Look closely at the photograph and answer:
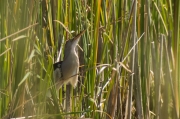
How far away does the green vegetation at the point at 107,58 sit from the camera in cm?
139

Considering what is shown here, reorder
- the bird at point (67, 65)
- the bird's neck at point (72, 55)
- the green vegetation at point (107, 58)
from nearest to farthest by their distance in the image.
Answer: the green vegetation at point (107, 58) < the bird at point (67, 65) < the bird's neck at point (72, 55)

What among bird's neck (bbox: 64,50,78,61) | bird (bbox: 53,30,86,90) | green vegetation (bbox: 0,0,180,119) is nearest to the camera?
green vegetation (bbox: 0,0,180,119)

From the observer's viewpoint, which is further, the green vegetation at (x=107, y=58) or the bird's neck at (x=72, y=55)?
the bird's neck at (x=72, y=55)

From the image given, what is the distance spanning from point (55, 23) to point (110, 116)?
50 centimetres

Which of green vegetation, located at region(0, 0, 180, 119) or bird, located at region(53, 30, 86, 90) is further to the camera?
bird, located at region(53, 30, 86, 90)

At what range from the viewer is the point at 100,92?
70.1 inches

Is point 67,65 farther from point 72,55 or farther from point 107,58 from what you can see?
point 107,58

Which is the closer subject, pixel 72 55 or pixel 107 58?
pixel 107 58

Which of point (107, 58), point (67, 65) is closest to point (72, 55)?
point (67, 65)

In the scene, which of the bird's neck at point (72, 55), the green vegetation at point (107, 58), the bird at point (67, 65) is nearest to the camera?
the green vegetation at point (107, 58)

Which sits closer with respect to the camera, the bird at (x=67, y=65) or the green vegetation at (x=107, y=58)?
the green vegetation at (x=107, y=58)

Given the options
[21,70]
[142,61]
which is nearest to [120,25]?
[142,61]

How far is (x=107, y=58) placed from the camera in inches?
72.5

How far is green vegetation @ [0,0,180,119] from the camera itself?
1.39m
